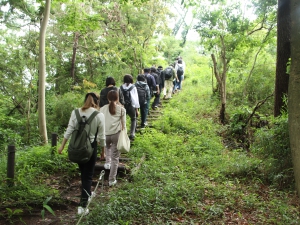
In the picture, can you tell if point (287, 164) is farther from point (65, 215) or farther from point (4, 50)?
point (4, 50)

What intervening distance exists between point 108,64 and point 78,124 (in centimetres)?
1235

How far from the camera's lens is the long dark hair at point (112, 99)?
554 cm

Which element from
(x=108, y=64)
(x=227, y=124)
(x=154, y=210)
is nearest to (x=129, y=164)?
(x=154, y=210)

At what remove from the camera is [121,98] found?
6980mm

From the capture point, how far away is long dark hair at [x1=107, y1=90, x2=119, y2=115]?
5.54m

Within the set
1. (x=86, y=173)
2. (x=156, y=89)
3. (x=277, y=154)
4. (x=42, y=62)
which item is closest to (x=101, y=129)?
(x=86, y=173)

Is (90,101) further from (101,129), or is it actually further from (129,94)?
(129,94)

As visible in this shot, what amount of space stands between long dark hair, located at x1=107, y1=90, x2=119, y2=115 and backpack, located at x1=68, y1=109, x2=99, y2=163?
51.1 inches

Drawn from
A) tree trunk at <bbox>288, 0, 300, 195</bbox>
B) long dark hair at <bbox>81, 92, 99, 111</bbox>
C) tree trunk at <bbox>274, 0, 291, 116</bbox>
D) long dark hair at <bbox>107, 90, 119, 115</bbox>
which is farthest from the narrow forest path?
tree trunk at <bbox>274, 0, 291, 116</bbox>

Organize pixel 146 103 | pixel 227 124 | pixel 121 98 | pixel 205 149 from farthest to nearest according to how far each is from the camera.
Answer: pixel 227 124
pixel 146 103
pixel 205 149
pixel 121 98

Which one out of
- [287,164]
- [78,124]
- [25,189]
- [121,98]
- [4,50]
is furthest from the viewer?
[4,50]

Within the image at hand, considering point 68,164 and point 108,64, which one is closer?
point 68,164

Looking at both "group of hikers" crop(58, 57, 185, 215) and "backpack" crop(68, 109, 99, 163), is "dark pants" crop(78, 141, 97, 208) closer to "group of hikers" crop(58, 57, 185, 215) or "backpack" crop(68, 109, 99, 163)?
"group of hikers" crop(58, 57, 185, 215)

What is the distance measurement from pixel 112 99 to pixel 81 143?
65.2 inches
